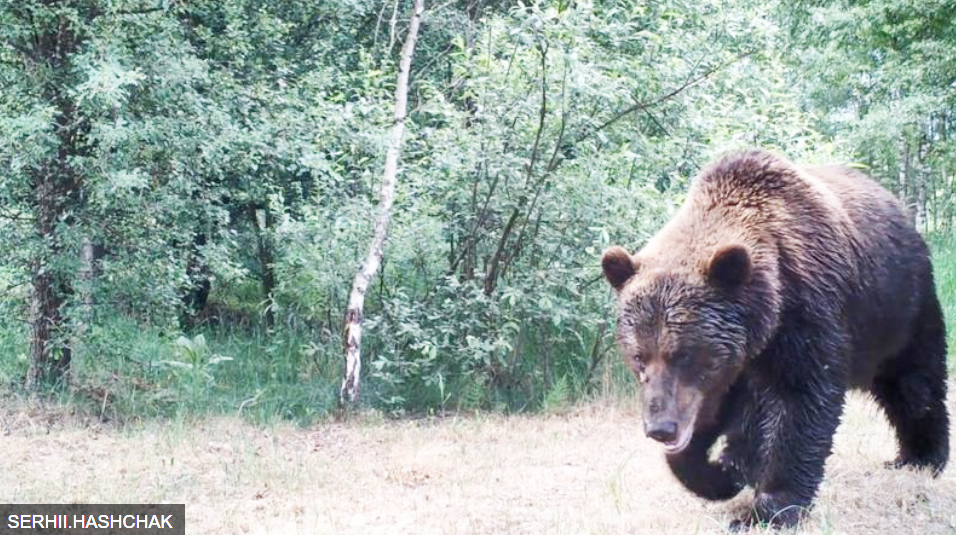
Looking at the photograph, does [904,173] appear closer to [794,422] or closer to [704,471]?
[704,471]

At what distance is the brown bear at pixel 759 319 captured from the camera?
17.7 feet

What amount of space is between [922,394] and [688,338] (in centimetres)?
271

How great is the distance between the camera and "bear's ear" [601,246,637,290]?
5.64 metres

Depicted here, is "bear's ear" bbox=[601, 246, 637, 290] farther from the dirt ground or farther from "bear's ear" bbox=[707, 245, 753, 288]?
the dirt ground

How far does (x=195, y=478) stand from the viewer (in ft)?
25.0

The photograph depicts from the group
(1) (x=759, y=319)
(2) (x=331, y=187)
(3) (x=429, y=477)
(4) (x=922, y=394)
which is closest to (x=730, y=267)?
(1) (x=759, y=319)

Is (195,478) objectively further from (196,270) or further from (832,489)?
(832,489)

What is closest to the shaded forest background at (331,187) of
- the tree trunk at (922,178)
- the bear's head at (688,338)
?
the bear's head at (688,338)

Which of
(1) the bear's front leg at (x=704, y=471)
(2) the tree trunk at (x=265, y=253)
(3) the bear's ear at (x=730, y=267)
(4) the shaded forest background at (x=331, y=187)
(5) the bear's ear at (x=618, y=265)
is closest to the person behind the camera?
(3) the bear's ear at (x=730, y=267)

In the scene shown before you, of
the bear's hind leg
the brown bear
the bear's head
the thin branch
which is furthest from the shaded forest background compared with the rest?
the bear's head

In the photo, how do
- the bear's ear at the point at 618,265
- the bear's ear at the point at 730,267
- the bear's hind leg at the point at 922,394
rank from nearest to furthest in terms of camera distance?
the bear's ear at the point at 730,267
the bear's ear at the point at 618,265
the bear's hind leg at the point at 922,394

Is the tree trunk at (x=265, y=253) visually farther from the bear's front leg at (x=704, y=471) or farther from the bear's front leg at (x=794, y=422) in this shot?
the bear's front leg at (x=794, y=422)

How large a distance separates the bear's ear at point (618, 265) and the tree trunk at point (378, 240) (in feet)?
14.3

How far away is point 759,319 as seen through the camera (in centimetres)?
544
